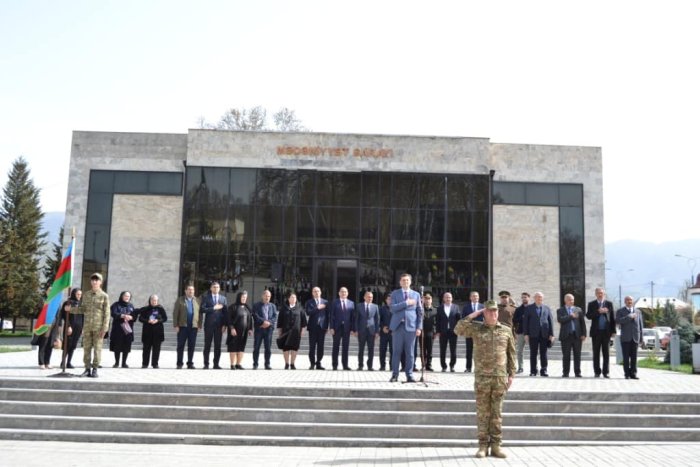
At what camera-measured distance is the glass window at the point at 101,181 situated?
28938 mm

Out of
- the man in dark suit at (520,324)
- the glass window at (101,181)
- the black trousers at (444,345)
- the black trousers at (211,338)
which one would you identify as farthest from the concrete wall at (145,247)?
the man in dark suit at (520,324)

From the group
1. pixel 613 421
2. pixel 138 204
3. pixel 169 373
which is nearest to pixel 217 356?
pixel 169 373

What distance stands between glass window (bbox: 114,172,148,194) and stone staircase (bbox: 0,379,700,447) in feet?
62.6

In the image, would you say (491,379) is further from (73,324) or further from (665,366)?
(665,366)

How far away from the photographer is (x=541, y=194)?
96.7ft

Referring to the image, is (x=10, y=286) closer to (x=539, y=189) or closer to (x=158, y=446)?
(x=539, y=189)

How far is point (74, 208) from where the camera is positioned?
94.1 ft

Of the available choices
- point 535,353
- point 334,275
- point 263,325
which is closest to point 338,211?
point 334,275

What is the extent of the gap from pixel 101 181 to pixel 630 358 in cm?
2318

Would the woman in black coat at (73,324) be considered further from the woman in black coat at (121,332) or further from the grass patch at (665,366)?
the grass patch at (665,366)

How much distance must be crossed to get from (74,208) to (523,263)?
65.8 feet

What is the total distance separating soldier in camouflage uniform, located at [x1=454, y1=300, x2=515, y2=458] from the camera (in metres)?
8.18

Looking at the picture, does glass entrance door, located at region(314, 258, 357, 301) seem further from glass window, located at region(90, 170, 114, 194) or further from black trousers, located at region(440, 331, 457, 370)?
black trousers, located at region(440, 331, 457, 370)

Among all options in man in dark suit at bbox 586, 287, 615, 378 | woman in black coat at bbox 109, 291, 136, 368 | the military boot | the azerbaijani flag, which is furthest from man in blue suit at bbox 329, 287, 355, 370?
the military boot
